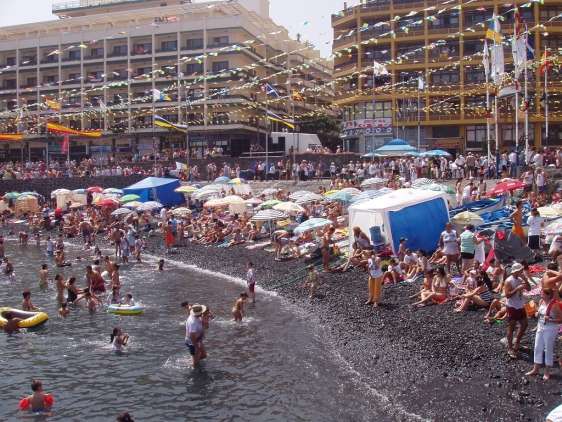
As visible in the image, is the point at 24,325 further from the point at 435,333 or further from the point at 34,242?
the point at 34,242

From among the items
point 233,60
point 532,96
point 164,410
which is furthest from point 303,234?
point 233,60

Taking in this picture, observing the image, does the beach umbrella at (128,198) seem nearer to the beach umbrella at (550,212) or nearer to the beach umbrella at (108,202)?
the beach umbrella at (108,202)

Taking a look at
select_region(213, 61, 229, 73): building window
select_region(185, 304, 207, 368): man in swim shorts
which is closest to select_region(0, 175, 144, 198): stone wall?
select_region(213, 61, 229, 73): building window

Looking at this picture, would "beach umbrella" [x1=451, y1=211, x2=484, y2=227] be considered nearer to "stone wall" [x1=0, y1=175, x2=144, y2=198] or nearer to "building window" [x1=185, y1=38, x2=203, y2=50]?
"stone wall" [x1=0, y1=175, x2=144, y2=198]

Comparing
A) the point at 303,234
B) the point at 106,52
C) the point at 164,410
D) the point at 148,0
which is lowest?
the point at 164,410

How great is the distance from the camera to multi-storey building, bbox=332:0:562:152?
5803 cm

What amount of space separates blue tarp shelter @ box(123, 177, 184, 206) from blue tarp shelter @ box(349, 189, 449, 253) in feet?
78.5

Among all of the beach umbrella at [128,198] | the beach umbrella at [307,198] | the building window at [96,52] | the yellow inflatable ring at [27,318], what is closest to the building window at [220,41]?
the building window at [96,52]

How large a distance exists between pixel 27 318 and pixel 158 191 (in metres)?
25.9

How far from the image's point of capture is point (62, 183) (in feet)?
190

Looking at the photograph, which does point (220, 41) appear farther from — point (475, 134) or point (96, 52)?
point (475, 134)

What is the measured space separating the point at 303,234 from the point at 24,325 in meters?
14.3

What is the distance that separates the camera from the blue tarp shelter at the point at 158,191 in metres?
46.6

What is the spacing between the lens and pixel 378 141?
6438 cm
